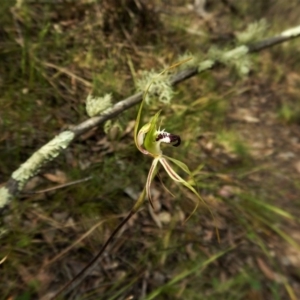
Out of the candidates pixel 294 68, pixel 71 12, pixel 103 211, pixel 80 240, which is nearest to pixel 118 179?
pixel 103 211

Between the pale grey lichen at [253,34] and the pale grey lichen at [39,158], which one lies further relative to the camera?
the pale grey lichen at [253,34]

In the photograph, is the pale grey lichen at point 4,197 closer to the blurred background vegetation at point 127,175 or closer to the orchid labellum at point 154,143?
the blurred background vegetation at point 127,175

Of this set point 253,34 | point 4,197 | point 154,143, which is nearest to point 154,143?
point 154,143

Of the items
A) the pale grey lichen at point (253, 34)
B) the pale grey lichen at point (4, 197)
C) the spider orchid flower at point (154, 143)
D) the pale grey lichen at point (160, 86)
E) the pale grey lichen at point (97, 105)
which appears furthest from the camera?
the pale grey lichen at point (253, 34)

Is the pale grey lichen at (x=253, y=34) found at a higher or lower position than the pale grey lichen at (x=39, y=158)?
lower

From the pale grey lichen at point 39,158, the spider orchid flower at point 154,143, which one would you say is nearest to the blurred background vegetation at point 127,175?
the pale grey lichen at point 39,158

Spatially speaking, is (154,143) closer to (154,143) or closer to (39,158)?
(154,143)

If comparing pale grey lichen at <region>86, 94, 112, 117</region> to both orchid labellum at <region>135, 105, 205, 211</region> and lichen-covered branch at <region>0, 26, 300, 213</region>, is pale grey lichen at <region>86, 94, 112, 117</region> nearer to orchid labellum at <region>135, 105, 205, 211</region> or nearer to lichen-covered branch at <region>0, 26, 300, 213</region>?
lichen-covered branch at <region>0, 26, 300, 213</region>
